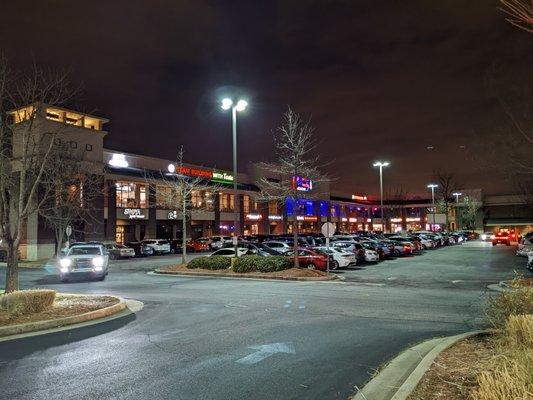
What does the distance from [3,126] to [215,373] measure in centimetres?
1127

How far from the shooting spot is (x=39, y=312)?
11.7 meters

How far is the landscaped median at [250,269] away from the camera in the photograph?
22.4 meters

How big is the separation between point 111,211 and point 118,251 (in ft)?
26.0

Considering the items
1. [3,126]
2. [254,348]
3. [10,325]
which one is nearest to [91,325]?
[10,325]

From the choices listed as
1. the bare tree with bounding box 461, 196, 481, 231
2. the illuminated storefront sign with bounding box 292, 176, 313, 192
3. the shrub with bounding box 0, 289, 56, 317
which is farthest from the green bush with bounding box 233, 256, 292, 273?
the bare tree with bounding box 461, 196, 481, 231

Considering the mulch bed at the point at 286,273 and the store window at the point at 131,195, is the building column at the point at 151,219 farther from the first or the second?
the mulch bed at the point at 286,273

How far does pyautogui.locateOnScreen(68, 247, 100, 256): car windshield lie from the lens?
24.0 m

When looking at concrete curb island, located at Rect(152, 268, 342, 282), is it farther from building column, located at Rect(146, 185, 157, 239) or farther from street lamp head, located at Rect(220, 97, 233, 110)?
building column, located at Rect(146, 185, 157, 239)

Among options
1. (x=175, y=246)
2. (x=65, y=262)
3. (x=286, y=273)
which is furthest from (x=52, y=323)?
(x=175, y=246)

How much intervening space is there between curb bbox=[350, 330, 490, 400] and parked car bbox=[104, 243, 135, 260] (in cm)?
3777

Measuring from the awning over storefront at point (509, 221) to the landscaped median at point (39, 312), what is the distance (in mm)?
100773

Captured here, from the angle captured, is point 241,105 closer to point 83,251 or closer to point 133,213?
point 83,251

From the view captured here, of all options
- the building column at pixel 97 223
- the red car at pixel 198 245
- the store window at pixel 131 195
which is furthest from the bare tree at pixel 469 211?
the building column at pixel 97 223

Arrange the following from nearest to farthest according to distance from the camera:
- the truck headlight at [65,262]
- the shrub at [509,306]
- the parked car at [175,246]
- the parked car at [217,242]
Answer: the shrub at [509,306], the truck headlight at [65,262], the parked car at [175,246], the parked car at [217,242]
